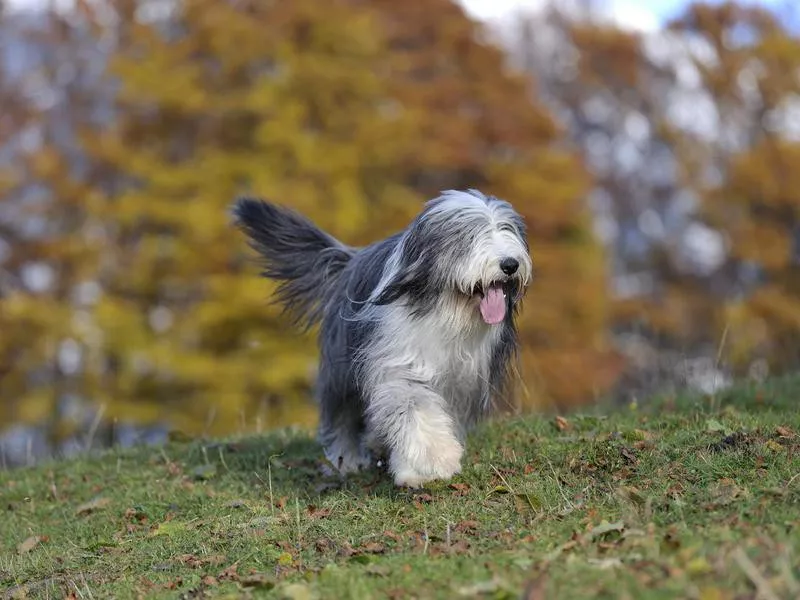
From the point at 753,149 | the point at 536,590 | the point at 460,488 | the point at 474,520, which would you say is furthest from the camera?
the point at 753,149

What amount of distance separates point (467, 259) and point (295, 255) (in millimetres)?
2182

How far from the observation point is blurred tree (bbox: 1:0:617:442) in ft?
58.3

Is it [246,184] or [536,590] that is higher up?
[246,184]

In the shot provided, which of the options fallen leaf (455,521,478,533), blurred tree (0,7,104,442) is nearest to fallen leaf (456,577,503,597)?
fallen leaf (455,521,478,533)

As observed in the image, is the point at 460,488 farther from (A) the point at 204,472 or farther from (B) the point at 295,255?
(B) the point at 295,255

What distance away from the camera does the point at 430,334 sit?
614 cm

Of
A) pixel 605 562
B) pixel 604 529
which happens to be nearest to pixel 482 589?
pixel 605 562

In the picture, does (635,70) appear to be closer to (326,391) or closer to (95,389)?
(95,389)

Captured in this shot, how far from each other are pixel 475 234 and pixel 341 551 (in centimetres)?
201

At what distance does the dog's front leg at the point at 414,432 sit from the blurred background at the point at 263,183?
25.2 feet

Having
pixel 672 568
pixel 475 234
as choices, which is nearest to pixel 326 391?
pixel 475 234

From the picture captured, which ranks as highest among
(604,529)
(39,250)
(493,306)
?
(493,306)

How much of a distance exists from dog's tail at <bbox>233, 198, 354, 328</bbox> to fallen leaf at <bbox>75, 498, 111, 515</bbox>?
188 centimetres

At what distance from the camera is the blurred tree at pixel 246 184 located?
17781 mm
